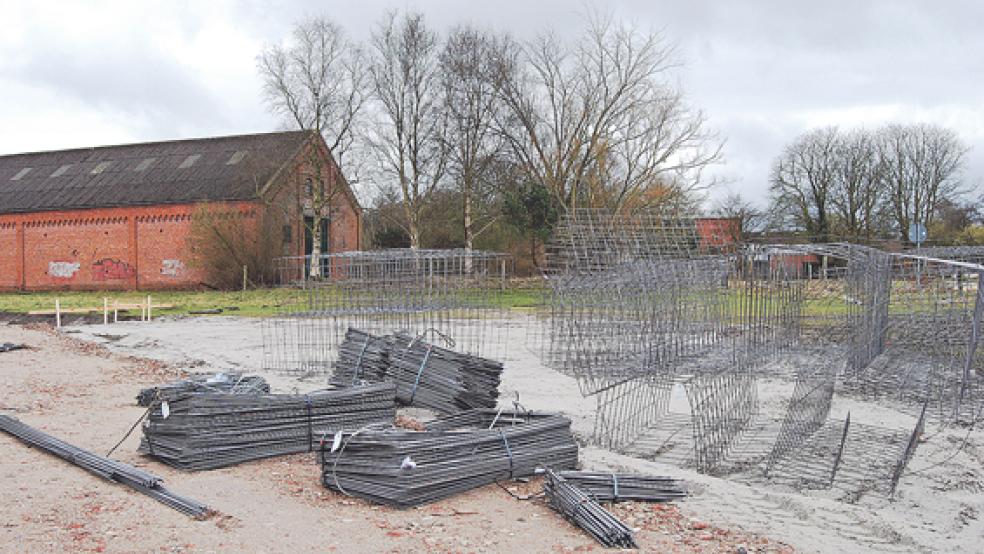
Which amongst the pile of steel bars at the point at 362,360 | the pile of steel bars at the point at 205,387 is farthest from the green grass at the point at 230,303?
the pile of steel bars at the point at 205,387

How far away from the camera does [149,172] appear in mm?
46219

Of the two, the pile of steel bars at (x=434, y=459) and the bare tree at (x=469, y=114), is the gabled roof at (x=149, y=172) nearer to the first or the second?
the bare tree at (x=469, y=114)

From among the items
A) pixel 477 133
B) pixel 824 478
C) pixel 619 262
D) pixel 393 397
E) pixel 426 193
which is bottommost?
pixel 824 478

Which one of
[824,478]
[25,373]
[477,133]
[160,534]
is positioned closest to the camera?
[160,534]

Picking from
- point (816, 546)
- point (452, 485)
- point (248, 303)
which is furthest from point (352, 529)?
point (248, 303)

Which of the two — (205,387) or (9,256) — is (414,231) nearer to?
(9,256)

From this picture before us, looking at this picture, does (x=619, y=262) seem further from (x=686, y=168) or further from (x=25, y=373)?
(x=686, y=168)

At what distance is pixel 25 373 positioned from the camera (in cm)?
1286

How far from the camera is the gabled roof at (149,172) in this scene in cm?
4250

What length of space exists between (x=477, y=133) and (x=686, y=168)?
1021 centimetres

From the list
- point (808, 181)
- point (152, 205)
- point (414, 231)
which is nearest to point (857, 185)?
point (808, 181)

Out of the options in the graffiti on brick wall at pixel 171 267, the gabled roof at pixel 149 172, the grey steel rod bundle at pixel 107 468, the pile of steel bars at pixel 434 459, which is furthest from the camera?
the gabled roof at pixel 149 172

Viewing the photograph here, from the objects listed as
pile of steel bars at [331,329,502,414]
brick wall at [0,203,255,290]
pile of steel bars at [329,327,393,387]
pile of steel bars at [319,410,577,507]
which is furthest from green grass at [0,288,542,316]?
pile of steel bars at [319,410,577,507]

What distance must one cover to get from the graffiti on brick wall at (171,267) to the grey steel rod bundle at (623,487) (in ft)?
127
